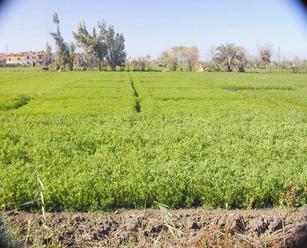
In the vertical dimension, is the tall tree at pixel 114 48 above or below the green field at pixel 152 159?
above

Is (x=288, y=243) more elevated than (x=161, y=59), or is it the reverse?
(x=161, y=59)

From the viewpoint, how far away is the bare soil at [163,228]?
14.1 ft

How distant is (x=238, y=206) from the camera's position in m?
5.52

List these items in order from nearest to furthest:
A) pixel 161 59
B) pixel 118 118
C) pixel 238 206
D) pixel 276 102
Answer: pixel 238 206
pixel 118 118
pixel 276 102
pixel 161 59

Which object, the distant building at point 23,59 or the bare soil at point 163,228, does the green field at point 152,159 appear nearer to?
the bare soil at point 163,228

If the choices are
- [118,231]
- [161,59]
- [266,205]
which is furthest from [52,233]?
[161,59]

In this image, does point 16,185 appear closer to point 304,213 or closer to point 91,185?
point 91,185

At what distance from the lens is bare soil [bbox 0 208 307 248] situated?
14.1 ft

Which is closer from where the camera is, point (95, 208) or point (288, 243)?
point (288, 243)

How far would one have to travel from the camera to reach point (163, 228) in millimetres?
4664

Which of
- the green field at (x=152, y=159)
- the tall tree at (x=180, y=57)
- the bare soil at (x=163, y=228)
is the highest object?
the tall tree at (x=180, y=57)

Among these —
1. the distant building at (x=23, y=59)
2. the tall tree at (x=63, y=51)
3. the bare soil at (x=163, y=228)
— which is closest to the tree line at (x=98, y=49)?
the tall tree at (x=63, y=51)

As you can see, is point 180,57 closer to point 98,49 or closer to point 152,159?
point 98,49

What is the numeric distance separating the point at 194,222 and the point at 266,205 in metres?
1.24
